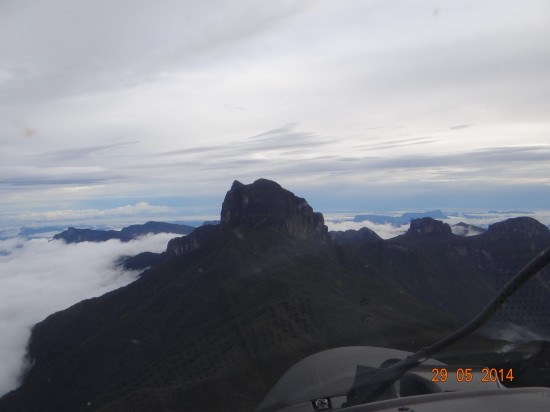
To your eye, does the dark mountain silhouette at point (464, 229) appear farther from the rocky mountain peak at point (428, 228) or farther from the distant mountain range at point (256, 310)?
the distant mountain range at point (256, 310)

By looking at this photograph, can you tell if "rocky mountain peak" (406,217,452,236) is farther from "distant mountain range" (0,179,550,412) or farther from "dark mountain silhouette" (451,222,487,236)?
"dark mountain silhouette" (451,222,487,236)

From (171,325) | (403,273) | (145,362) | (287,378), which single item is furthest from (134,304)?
(287,378)

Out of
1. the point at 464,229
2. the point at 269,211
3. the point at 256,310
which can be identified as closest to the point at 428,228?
the point at 464,229

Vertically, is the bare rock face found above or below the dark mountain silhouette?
above

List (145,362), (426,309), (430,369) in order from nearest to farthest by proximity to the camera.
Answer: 1. (430,369)
2. (145,362)
3. (426,309)

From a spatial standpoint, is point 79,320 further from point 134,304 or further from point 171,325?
point 171,325
